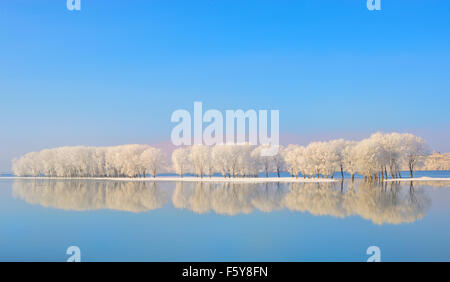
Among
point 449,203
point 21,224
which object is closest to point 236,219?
point 21,224

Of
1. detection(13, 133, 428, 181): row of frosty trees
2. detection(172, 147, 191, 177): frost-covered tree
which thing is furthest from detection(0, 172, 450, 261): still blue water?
detection(172, 147, 191, 177): frost-covered tree

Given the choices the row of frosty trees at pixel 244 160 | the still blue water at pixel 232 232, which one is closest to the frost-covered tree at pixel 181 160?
the row of frosty trees at pixel 244 160

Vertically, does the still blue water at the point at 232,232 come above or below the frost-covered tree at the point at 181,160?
below

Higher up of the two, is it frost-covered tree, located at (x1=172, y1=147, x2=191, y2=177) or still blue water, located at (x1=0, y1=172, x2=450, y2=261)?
frost-covered tree, located at (x1=172, y1=147, x2=191, y2=177)

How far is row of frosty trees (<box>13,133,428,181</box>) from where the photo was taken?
217 feet

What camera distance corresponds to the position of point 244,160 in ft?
264

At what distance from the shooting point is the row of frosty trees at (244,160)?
217 feet

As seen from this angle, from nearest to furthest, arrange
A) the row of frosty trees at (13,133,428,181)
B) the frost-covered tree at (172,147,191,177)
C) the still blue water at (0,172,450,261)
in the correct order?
the still blue water at (0,172,450,261)
the row of frosty trees at (13,133,428,181)
the frost-covered tree at (172,147,191,177)

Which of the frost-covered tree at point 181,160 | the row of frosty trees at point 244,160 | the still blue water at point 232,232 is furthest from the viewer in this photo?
the frost-covered tree at point 181,160

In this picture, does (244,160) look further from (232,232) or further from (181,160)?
(232,232)

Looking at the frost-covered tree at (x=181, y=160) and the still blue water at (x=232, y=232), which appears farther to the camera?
the frost-covered tree at (x=181, y=160)

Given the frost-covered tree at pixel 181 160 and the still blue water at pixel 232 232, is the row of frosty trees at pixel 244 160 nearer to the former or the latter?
the frost-covered tree at pixel 181 160

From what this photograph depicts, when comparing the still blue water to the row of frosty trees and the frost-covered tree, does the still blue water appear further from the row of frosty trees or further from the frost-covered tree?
the frost-covered tree
